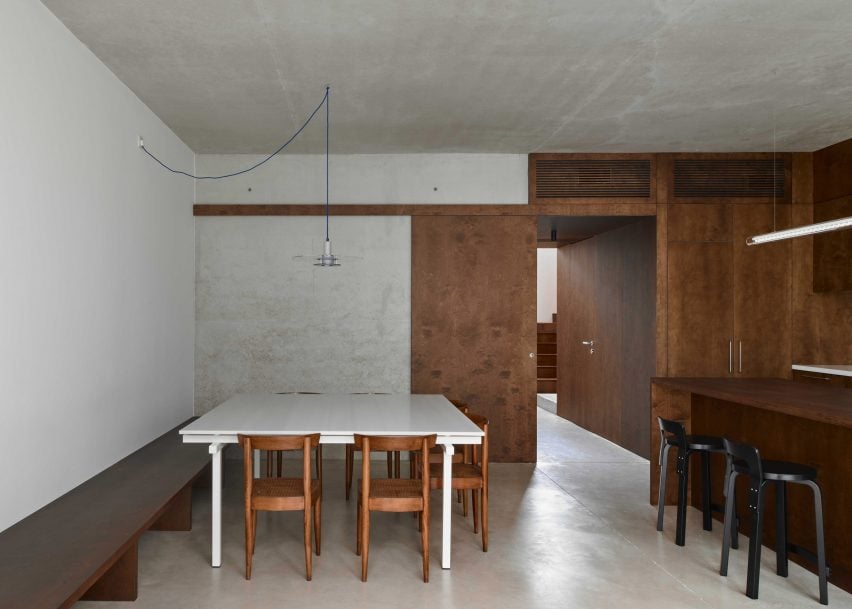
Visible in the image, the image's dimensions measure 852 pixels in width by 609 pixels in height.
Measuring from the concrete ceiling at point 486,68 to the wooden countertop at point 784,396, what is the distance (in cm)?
229

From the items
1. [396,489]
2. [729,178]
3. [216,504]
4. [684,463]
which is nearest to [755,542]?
[684,463]

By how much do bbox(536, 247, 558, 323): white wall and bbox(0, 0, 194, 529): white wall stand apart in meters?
10.6

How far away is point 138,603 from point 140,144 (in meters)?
3.50

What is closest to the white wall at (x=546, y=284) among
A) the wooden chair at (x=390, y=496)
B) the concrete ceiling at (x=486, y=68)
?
the concrete ceiling at (x=486, y=68)

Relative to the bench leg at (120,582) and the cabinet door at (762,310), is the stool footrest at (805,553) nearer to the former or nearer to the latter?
the cabinet door at (762,310)

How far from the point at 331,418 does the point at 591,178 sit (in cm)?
415

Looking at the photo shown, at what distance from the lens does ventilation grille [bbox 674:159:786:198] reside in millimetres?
6645

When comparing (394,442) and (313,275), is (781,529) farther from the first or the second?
→ (313,275)

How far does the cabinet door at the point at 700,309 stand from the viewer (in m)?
6.54

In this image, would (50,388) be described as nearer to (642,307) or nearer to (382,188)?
(382,188)

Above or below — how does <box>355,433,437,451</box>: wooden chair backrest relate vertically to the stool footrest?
above

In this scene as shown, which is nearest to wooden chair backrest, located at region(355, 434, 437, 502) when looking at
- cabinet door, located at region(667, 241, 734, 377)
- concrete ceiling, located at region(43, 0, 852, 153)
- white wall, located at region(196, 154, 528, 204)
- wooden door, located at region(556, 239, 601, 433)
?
concrete ceiling, located at region(43, 0, 852, 153)

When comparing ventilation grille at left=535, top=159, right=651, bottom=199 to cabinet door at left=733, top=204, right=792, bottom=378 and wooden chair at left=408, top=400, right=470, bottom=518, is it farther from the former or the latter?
wooden chair at left=408, top=400, right=470, bottom=518

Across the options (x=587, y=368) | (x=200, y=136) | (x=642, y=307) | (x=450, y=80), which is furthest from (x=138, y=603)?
(x=587, y=368)
